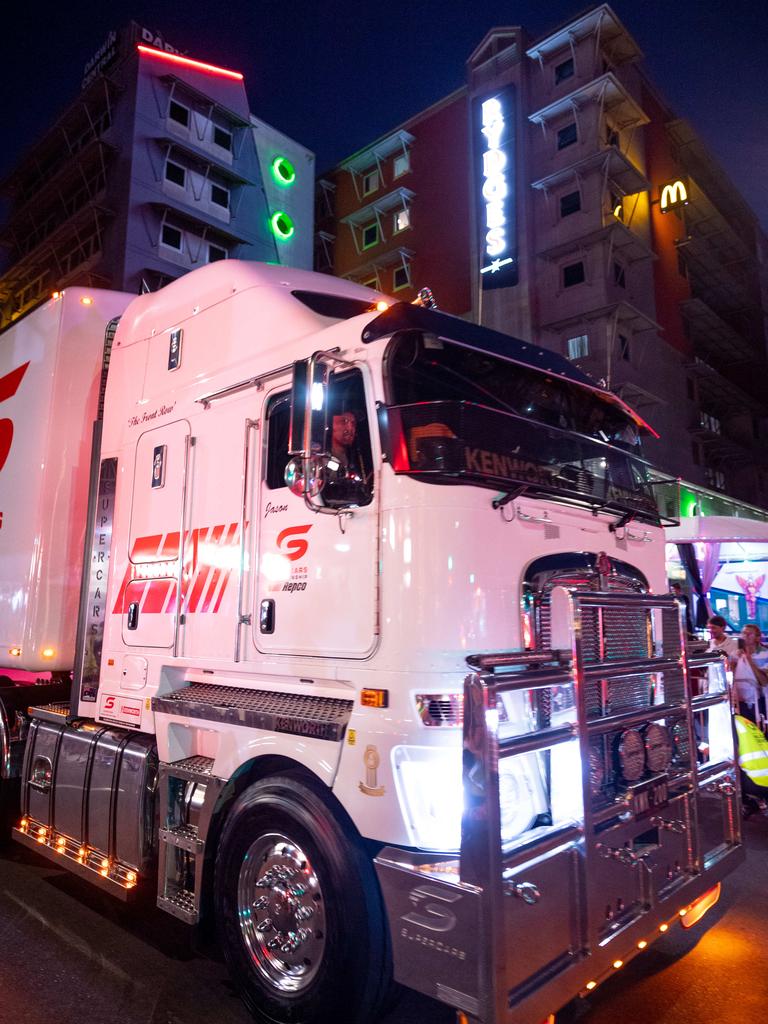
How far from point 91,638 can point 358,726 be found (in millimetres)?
2671

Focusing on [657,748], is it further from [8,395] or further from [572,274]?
[572,274]

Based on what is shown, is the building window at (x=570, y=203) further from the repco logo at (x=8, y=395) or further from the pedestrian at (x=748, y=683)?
the repco logo at (x=8, y=395)

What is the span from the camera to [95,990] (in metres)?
3.71

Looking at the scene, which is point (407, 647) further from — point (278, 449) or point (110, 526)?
point (110, 526)

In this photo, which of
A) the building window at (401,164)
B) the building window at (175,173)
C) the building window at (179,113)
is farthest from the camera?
the building window at (401,164)

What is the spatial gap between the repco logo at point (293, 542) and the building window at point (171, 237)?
30.7m

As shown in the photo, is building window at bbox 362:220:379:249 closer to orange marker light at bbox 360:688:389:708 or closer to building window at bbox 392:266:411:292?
building window at bbox 392:266:411:292

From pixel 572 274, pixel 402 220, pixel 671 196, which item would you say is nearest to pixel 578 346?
pixel 572 274

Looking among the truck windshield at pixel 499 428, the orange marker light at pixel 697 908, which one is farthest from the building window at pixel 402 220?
the orange marker light at pixel 697 908

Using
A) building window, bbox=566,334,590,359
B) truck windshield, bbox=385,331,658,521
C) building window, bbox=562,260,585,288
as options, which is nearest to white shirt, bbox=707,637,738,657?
truck windshield, bbox=385,331,658,521

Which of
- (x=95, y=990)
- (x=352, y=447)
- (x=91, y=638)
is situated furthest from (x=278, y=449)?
(x=95, y=990)

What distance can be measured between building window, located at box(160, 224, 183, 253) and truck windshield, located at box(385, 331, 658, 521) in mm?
30494

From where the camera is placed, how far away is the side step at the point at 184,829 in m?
3.71

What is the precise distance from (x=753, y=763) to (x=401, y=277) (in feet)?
95.8
